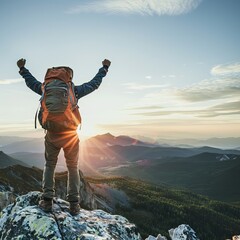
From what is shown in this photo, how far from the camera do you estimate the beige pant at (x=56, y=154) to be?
32.7 feet

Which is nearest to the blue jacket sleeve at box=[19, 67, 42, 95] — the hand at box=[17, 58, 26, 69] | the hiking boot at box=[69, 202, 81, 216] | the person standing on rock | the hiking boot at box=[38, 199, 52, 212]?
the person standing on rock

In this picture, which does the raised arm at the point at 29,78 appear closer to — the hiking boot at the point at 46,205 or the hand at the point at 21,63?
the hand at the point at 21,63

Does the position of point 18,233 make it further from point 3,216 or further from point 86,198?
point 86,198

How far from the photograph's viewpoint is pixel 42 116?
374 inches

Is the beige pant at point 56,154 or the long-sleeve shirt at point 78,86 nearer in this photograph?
the beige pant at point 56,154

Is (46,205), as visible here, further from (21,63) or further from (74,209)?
(21,63)

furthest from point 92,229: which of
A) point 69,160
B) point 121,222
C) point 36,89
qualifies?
point 36,89

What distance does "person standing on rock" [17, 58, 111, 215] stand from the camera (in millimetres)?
9125

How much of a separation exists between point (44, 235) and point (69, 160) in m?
2.75

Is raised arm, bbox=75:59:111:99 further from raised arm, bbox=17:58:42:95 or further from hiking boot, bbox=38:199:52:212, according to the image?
hiking boot, bbox=38:199:52:212

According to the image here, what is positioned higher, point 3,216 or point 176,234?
point 3,216

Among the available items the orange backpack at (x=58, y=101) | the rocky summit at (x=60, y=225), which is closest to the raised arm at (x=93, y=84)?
the orange backpack at (x=58, y=101)

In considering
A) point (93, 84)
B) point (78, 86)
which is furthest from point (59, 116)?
point (93, 84)

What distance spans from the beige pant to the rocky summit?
75 cm
